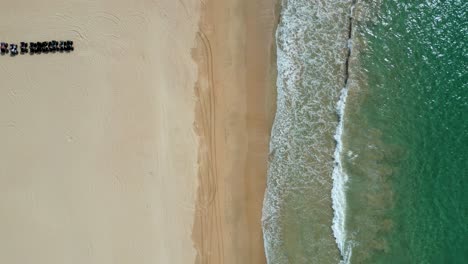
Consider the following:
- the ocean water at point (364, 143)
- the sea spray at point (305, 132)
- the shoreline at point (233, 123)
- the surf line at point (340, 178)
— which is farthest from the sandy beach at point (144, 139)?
the surf line at point (340, 178)

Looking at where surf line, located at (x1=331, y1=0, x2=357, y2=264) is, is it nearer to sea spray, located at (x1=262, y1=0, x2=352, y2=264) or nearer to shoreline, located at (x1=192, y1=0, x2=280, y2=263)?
sea spray, located at (x1=262, y1=0, x2=352, y2=264)

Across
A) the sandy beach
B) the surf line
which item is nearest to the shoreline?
the sandy beach

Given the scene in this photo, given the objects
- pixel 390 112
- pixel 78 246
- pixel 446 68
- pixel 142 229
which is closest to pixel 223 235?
pixel 142 229

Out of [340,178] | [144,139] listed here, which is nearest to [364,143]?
[340,178]

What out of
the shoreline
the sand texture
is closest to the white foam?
the shoreline

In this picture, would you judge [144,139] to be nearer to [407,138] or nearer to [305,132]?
[305,132]

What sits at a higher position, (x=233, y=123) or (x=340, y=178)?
(x=233, y=123)
